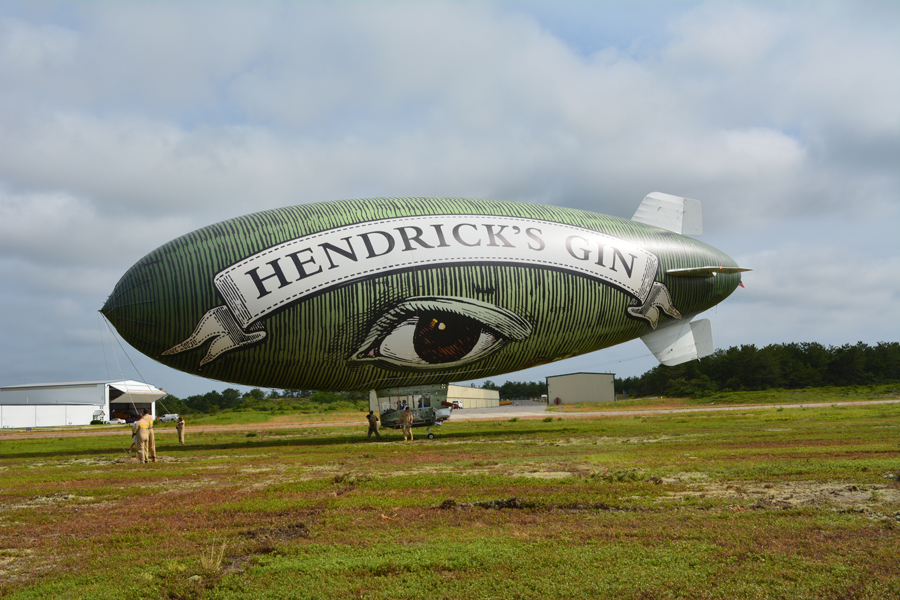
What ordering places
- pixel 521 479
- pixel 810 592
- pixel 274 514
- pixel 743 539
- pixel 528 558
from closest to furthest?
pixel 810 592
pixel 528 558
pixel 743 539
pixel 274 514
pixel 521 479

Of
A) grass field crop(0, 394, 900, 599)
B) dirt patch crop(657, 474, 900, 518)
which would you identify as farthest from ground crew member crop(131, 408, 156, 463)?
dirt patch crop(657, 474, 900, 518)

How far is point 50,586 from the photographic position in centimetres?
663

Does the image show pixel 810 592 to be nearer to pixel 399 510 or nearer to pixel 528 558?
pixel 528 558

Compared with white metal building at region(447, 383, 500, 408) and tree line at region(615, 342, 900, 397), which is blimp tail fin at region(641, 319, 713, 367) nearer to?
tree line at region(615, 342, 900, 397)

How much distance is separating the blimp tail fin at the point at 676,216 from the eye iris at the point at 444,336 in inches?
444

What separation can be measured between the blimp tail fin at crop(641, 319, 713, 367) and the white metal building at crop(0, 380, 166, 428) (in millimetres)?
72990

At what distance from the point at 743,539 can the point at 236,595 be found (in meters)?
6.01

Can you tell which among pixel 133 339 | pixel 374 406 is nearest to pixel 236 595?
pixel 133 339

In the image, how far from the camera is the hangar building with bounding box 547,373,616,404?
88.5 metres

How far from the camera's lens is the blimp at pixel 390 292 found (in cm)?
2031

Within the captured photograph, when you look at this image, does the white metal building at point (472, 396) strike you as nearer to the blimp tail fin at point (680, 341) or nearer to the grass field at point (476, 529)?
the blimp tail fin at point (680, 341)

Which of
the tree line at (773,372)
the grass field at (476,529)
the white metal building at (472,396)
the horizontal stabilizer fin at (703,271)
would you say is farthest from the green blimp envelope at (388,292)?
the white metal building at (472,396)

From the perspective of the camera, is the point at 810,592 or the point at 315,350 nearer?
the point at 810,592

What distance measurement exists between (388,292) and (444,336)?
2708mm
